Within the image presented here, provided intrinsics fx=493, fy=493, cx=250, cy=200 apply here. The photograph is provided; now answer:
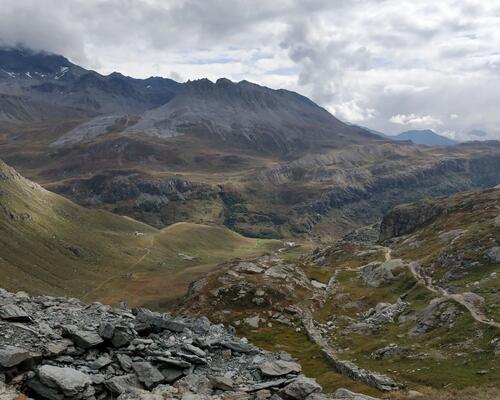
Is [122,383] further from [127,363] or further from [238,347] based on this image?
[238,347]

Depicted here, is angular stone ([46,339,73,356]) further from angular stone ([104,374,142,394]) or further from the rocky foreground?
angular stone ([104,374,142,394])

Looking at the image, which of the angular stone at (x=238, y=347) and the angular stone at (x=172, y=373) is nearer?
the angular stone at (x=172, y=373)

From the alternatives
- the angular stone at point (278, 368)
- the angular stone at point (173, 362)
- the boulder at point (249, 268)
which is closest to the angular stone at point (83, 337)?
the angular stone at point (173, 362)

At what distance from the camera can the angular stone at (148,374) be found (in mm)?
34844

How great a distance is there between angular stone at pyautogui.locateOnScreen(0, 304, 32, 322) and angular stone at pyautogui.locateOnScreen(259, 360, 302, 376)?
19.0m

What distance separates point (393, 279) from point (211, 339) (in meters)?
75.5

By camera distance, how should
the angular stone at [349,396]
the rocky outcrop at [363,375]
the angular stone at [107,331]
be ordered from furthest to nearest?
1. the rocky outcrop at [363,375]
2. the angular stone at [107,331]
3. the angular stone at [349,396]

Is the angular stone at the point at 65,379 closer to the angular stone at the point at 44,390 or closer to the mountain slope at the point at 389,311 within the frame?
the angular stone at the point at 44,390

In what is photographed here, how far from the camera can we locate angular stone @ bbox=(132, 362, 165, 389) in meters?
34.8

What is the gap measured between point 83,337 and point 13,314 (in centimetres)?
591


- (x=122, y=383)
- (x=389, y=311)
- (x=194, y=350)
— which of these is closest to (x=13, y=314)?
(x=122, y=383)

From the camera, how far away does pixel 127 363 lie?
36344mm

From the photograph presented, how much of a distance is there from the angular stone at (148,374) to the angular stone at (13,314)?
984cm

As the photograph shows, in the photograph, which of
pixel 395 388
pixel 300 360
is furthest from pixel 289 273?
pixel 395 388
